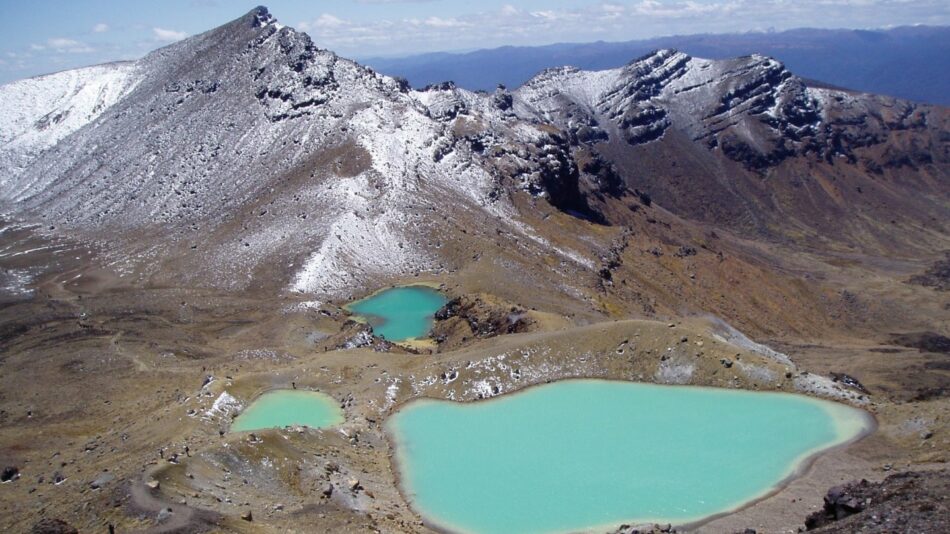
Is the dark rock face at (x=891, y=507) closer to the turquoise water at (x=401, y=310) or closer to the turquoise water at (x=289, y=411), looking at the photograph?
the turquoise water at (x=289, y=411)

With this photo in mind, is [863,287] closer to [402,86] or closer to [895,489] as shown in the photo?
[402,86]

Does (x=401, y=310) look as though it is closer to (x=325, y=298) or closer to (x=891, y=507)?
(x=325, y=298)

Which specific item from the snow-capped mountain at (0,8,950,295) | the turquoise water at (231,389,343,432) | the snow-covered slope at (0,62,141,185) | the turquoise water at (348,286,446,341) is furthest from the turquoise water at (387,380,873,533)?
the snow-covered slope at (0,62,141,185)

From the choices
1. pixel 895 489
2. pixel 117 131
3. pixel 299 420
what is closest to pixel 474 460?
pixel 299 420

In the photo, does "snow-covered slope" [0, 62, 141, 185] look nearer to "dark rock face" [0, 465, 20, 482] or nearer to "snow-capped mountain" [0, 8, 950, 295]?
"snow-capped mountain" [0, 8, 950, 295]

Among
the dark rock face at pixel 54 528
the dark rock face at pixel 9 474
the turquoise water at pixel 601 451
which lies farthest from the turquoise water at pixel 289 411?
the dark rock face at pixel 54 528
